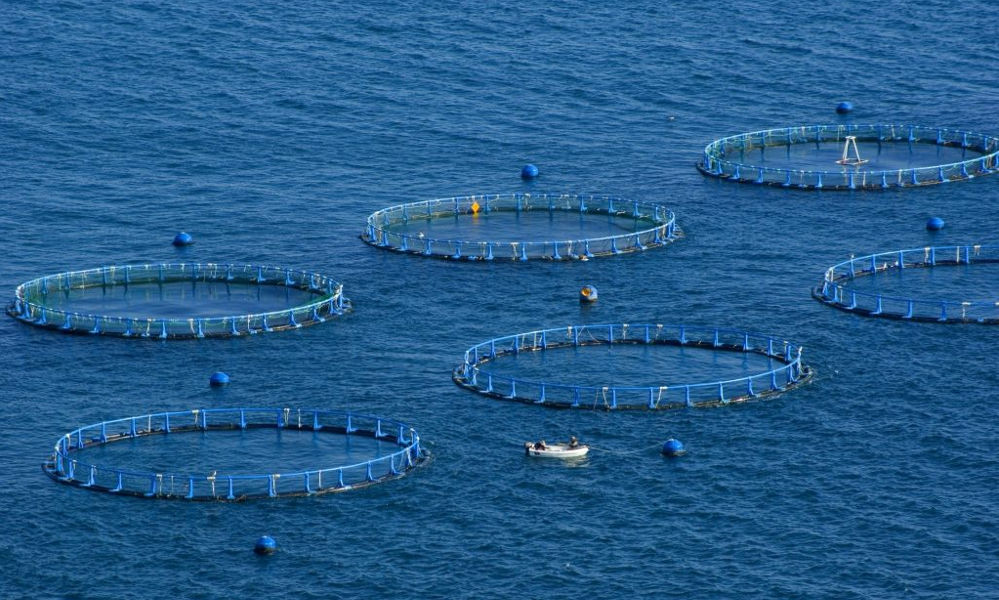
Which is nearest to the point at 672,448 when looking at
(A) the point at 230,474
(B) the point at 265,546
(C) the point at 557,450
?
(C) the point at 557,450

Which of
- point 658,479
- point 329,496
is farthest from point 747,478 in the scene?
point 329,496

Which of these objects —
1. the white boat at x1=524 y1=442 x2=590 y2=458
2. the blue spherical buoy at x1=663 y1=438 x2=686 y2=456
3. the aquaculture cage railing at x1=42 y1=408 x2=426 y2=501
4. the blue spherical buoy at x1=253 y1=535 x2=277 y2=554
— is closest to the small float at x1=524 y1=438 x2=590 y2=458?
the white boat at x1=524 y1=442 x2=590 y2=458

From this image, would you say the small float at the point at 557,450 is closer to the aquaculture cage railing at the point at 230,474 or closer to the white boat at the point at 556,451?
the white boat at the point at 556,451

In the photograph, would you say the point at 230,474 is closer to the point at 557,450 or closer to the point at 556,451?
the point at 556,451

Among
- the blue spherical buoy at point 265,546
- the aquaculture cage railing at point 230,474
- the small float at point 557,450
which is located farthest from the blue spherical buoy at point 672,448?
the blue spherical buoy at point 265,546

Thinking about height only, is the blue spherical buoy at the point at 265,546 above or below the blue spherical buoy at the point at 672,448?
below
